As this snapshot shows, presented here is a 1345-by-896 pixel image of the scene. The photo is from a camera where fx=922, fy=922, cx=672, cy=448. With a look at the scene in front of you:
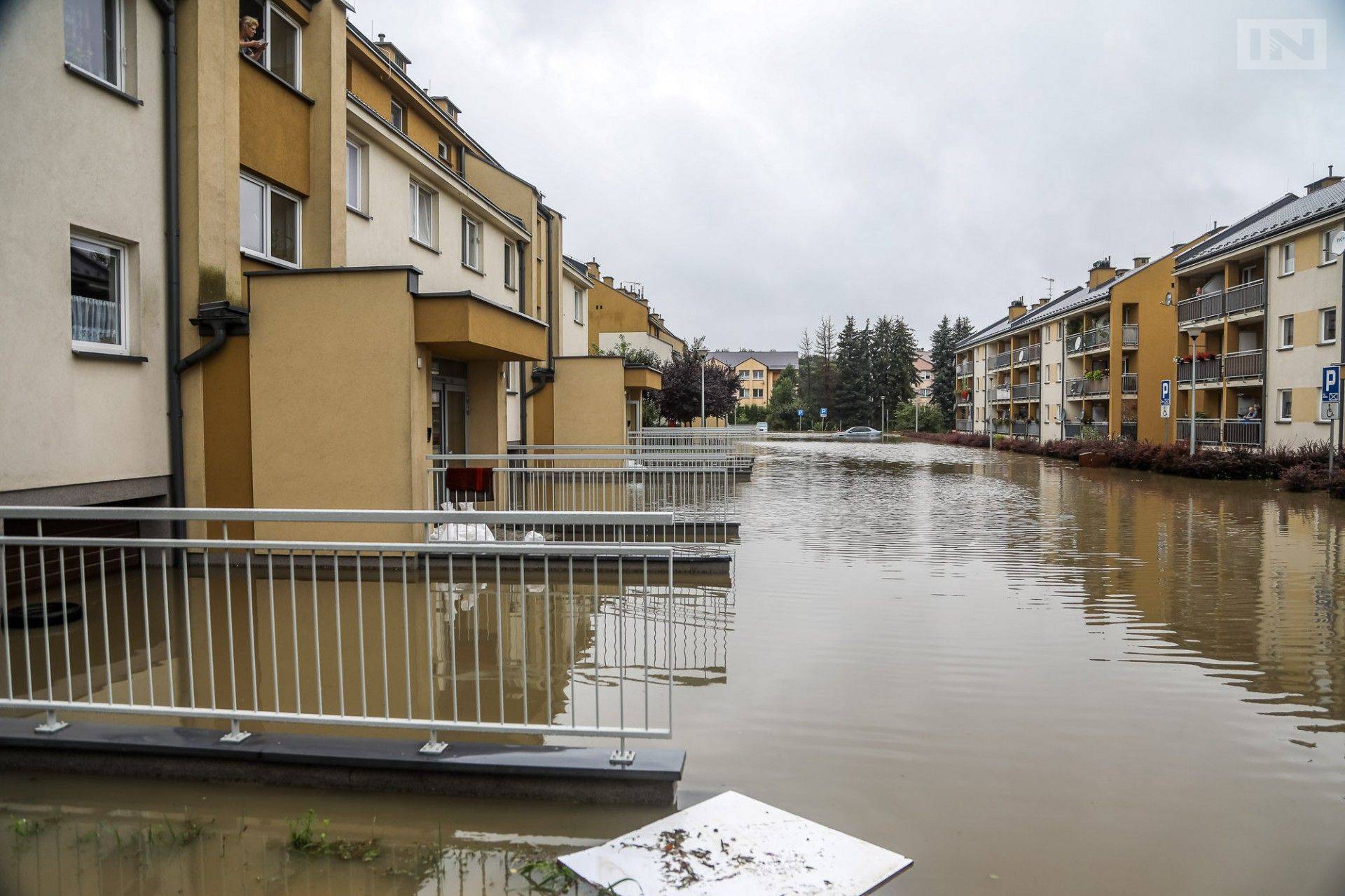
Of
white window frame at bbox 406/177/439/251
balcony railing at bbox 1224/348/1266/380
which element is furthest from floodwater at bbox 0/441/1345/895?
balcony railing at bbox 1224/348/1266/380

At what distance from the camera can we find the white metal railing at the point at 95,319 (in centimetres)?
912

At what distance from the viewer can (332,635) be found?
783cm

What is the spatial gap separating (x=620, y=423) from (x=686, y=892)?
70.6 feet

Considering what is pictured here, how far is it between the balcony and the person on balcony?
140ft

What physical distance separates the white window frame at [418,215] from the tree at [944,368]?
73.3m

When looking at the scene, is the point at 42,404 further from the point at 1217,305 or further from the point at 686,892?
the point at 1217,305

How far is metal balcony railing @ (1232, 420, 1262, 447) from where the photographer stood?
31375 millimetres

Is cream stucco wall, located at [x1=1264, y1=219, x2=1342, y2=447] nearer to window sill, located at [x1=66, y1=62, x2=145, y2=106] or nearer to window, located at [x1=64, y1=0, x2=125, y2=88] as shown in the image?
window sill, located at [x1=66, y1=62, x2=145, y2=106]

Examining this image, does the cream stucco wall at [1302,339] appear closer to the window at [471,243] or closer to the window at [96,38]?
the window at [471,243]

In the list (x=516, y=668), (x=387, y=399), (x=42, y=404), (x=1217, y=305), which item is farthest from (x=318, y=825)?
(x=1217, y=305)

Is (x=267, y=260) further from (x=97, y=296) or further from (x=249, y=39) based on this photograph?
(x=249, y=39)

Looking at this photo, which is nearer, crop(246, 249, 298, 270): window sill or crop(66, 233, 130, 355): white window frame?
crop(66, 233, 130, 355): white window frame

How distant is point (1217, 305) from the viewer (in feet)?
113

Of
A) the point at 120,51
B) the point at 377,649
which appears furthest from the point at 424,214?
the point at 377,649
